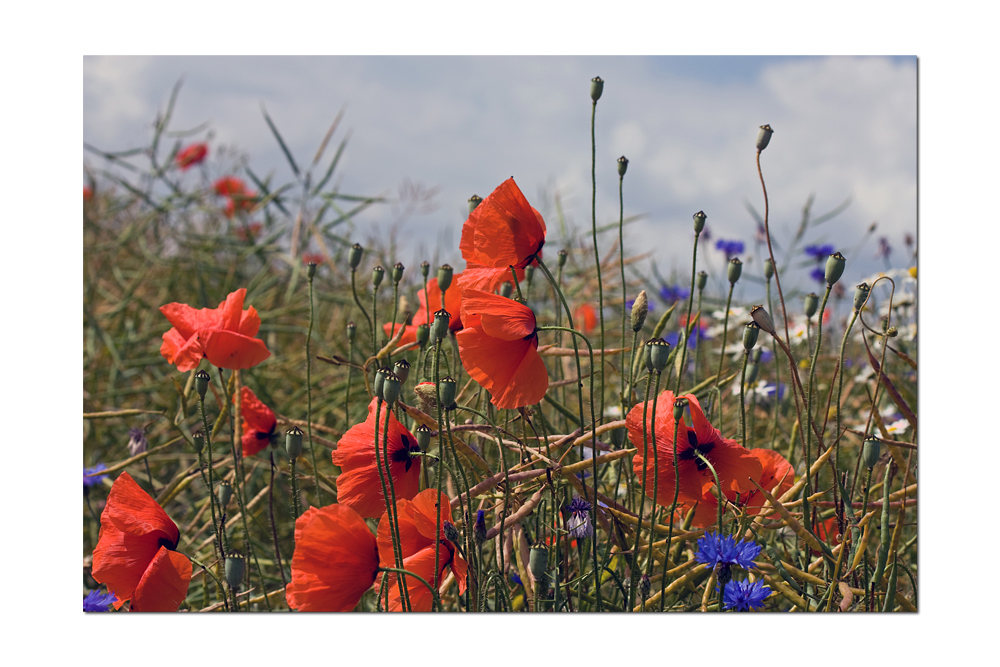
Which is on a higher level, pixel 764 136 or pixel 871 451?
pixel 764 136

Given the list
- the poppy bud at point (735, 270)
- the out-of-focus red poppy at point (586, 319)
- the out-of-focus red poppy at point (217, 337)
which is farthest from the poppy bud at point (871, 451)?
the out-of-focus red poppy at point (586, 319)

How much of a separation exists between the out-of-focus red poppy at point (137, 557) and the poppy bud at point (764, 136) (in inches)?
26.3

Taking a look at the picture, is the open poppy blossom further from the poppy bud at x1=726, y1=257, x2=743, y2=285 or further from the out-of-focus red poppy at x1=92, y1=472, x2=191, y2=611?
the out-of-focus red poppy at x1=92, y1=472, x2=191, y2=611


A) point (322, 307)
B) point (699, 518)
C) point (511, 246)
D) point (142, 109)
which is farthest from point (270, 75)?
point (322, 307)

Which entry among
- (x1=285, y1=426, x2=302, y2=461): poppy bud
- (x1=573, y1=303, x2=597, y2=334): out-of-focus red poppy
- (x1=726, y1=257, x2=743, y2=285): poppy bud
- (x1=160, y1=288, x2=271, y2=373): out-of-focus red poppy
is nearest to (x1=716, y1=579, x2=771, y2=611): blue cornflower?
(x1=726, y1=257, x2=743, y2=285): poppy bud

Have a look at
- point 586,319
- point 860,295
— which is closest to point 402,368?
point 860,295

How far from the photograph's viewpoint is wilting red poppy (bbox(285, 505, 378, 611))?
60cm

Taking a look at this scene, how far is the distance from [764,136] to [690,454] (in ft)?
1.07

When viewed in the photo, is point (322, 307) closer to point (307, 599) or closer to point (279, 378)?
point (279, 378)

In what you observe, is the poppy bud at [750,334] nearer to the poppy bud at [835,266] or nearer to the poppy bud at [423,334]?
the poppy bud at [835,266]

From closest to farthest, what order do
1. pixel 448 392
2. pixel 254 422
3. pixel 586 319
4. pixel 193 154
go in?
pixel 448 392, pixel 254 422, pixel 586 319, pixel 193 154

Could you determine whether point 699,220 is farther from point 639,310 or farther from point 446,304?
point 446,304

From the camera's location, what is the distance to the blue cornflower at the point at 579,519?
0.74 m

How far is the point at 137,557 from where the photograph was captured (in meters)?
0.72
